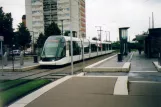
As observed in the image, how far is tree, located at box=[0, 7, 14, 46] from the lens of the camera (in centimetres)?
3903

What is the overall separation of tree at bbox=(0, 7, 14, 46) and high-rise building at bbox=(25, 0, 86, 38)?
2460 inches

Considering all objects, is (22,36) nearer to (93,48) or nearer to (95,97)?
(93,48)

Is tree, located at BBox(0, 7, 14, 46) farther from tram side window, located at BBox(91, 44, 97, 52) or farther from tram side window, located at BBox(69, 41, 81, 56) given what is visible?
tram side window, located at BBox(69, 41, 81, 56)

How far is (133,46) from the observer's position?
7675 centimetres

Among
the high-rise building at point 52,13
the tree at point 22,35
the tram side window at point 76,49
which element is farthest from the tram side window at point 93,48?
the high-rise building at point 52,13

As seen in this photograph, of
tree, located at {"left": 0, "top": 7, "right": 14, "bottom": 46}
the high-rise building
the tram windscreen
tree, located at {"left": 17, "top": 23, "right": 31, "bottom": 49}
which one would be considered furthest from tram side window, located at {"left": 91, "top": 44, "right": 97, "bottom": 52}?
the high-rise building

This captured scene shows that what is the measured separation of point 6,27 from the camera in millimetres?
39531

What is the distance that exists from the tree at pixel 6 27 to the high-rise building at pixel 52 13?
62.5m

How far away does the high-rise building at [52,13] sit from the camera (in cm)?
10406

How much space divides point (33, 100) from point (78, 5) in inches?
3946

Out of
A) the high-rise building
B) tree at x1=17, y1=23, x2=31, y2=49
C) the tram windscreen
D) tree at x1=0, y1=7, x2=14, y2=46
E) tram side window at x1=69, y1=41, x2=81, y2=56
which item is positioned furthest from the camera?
the high-rise building

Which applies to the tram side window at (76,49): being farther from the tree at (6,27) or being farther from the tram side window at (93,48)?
the tree at (6,27)

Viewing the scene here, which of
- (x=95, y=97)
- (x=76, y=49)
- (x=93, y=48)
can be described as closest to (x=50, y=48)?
(x=76, y=49)

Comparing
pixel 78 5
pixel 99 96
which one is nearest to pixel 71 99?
pixel 99 96
